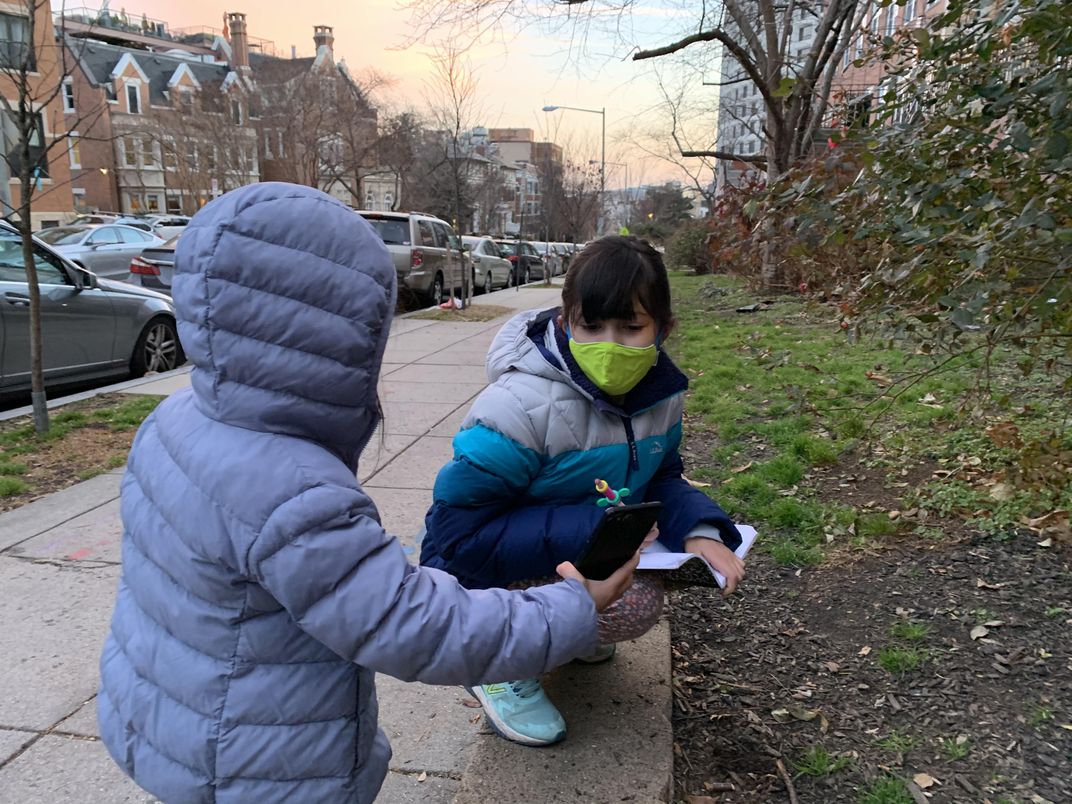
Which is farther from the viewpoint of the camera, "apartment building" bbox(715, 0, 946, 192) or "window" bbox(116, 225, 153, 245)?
"window" bbox(116, 225, 153, 245)

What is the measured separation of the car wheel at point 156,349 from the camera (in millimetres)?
8031

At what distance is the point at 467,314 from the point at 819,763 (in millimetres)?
12359

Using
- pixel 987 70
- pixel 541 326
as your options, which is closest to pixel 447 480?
pixel 541 326

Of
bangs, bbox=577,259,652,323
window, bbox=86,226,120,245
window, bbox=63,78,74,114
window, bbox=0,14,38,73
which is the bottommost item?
bangs, bbox=577,259,652,323

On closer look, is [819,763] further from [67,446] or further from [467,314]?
[467,314]

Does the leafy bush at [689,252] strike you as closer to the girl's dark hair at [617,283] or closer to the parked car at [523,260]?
the parked car at [523,260]

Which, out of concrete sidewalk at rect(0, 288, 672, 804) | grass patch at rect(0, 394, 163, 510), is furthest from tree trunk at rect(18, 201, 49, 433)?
concrete sidewalk at rect(0, 288, 672, 804)

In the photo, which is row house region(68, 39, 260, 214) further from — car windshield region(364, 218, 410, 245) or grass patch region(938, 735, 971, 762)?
grass patch region(938, 735, 971, 762)

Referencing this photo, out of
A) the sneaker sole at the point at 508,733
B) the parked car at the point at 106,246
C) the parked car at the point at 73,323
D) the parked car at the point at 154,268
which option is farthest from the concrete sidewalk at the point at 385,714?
the parked car at the point at 106,246

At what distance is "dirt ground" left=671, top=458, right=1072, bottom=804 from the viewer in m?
2.15

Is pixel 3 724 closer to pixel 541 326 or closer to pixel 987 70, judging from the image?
pixel 541 326

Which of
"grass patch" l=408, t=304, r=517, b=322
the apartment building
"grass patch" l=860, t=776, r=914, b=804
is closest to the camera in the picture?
"grass patch" l=860, t=776, r=914, b=804

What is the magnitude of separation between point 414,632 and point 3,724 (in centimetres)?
209

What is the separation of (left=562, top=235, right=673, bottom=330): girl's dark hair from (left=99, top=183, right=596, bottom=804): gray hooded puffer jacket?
2.83 feet
